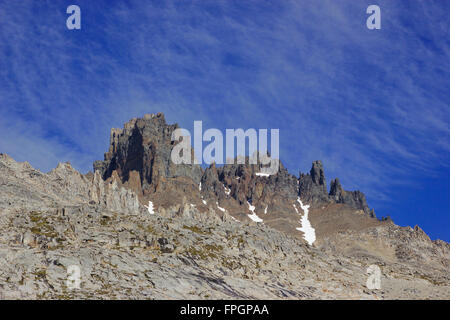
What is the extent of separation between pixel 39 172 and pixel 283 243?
84200 mm

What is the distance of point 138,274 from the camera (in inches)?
2815

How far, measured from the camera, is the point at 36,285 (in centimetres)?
6050
